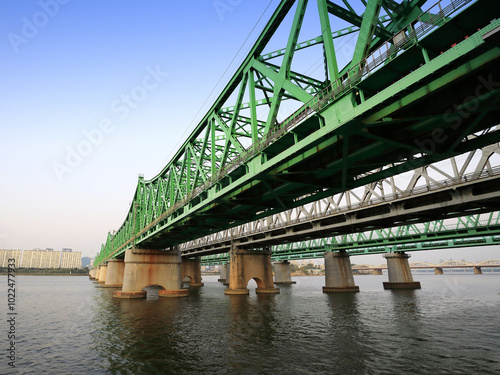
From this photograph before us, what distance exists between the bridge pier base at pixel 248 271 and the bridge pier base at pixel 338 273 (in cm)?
1149

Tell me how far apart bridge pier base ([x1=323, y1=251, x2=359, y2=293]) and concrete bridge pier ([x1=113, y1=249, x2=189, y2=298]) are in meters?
30.5

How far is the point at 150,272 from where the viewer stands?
50219mm

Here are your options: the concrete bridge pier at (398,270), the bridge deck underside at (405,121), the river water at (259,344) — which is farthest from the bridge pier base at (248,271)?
the bridge deck underside at (405,121)

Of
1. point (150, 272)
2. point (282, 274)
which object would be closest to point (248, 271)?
point (150, 272)

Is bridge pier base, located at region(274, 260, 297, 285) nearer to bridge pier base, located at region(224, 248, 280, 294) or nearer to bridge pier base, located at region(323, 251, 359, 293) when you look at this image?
bridge pier base, located at region(323, 251, 359, 293)

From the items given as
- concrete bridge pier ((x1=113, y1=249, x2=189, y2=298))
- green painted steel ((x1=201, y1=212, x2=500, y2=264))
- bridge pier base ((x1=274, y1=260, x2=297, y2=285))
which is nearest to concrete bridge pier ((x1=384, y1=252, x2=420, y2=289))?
green painted steel ((x1=201, y1=212, x2=500, y2=264))

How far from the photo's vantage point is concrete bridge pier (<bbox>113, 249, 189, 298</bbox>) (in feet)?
158

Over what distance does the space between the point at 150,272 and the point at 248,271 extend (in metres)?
20.0

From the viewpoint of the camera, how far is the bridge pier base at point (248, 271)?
57.7 metres

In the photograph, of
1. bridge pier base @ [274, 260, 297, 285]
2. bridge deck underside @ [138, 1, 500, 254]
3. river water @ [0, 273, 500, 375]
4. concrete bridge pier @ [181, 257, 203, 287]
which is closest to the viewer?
bridge deck underside @ [138, 1, 500, 254]

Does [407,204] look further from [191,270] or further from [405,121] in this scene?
[191,270]

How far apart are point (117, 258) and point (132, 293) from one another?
36641 millimetres

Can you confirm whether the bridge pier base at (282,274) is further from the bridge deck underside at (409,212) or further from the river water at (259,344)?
the river water at (259,344)

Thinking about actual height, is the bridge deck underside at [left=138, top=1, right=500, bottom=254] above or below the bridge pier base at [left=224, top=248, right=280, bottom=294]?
above
